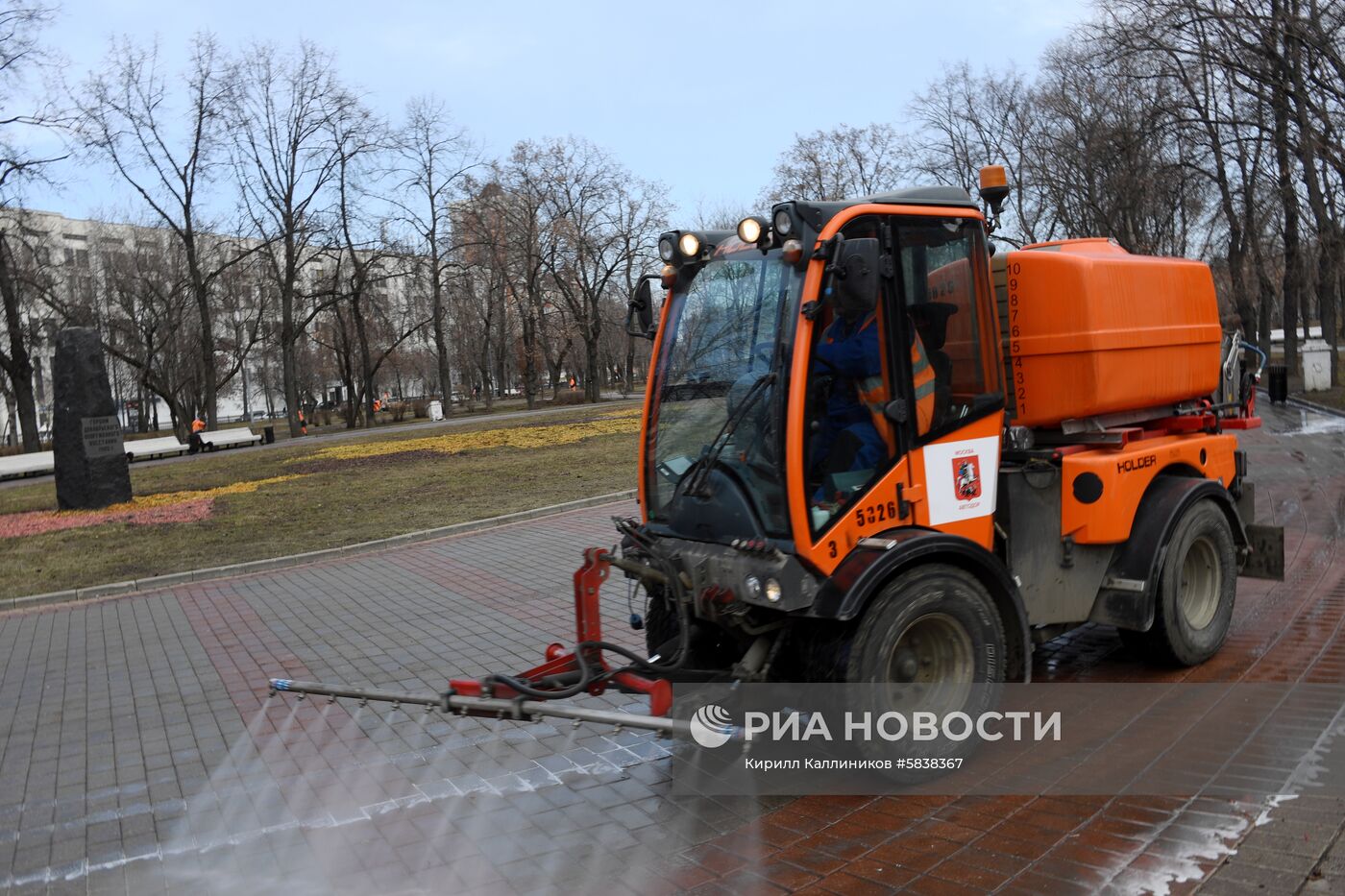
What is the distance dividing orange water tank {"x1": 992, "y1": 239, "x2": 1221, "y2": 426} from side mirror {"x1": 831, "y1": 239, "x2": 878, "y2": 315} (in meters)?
1.64

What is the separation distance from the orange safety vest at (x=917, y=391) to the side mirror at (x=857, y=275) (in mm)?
360

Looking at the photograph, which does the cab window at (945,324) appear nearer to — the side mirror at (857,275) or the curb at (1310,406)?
the side mirror at (857,275)

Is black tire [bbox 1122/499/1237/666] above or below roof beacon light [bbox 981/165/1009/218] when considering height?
below

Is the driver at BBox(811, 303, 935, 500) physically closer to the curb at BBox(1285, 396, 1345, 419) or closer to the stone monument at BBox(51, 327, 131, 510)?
the stone monument at BBox(51, 327, 131, 510)

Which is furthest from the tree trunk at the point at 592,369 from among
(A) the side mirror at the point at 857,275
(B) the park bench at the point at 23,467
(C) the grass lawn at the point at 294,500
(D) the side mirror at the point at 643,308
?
(A) the side mirror at the point at 857,275

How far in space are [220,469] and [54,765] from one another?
70.2ft

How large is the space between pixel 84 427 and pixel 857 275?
17.1m

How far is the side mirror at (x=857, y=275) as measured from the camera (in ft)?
13.8

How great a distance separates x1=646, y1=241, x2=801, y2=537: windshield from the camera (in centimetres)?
451

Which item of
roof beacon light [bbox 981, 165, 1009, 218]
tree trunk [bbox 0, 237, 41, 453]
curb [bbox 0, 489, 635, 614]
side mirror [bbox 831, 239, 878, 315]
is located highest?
tree trunk [bbox 0, 237, 41, 453]

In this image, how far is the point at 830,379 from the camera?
178 inches

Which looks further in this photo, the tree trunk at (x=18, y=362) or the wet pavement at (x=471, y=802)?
the tree trunk at (x=18, y=362)

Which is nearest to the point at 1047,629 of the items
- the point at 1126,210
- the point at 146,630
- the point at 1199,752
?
the point at 1199,752

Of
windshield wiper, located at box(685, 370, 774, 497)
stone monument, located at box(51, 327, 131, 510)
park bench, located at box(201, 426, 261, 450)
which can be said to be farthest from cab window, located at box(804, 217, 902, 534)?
park bench, located at box(201, 426, 261, 450)
